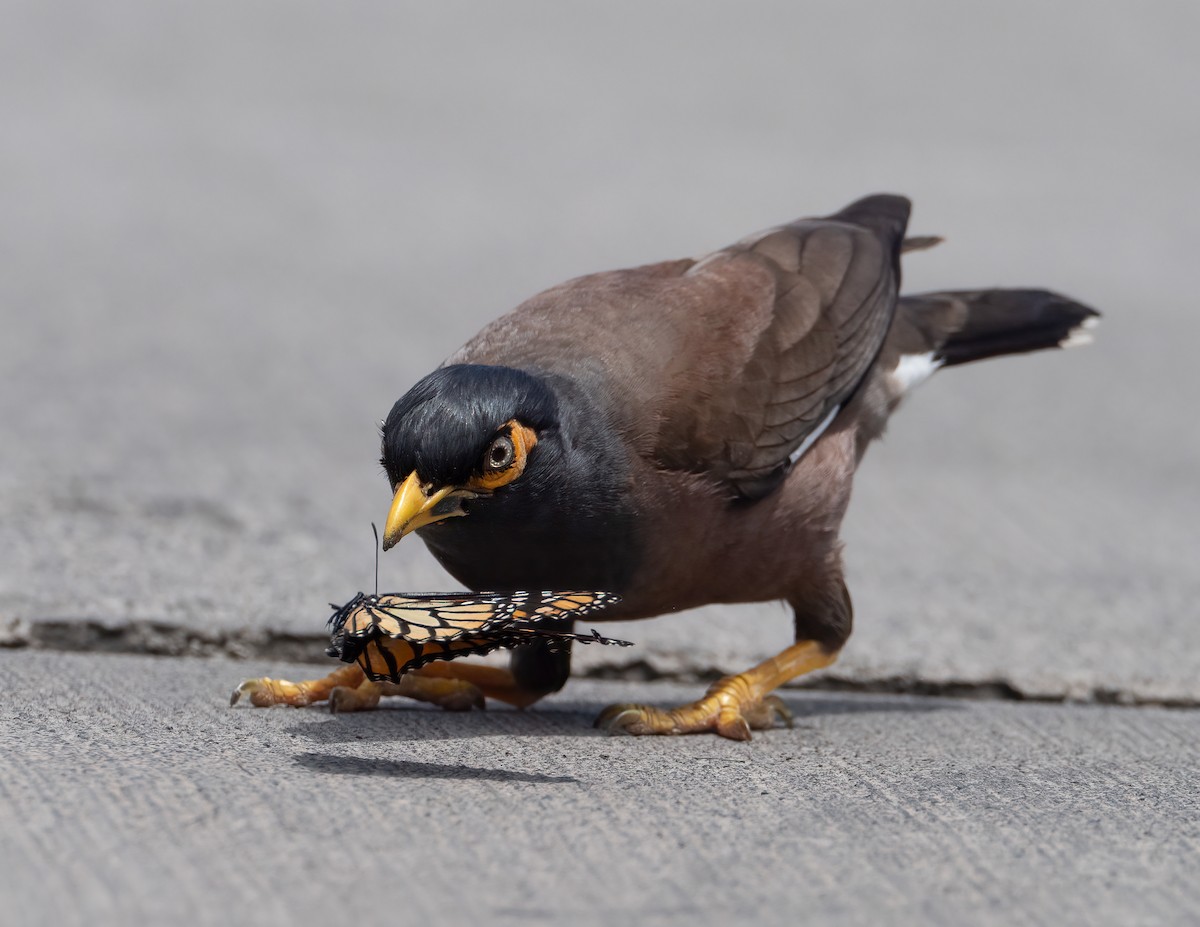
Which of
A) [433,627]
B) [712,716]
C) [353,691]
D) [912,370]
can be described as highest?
[912,370]

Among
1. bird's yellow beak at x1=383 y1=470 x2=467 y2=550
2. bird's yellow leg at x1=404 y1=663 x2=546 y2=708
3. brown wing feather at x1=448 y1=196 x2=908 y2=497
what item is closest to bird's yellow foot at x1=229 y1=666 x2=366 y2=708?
bird's yellow leg at x1=404 y1=663 x2=546 y2=708

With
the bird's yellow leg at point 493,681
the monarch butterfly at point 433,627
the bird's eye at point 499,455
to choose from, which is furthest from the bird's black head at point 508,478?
the bird's yellow leg at point 493,681

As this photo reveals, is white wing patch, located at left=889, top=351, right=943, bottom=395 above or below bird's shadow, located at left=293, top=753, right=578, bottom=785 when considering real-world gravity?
above

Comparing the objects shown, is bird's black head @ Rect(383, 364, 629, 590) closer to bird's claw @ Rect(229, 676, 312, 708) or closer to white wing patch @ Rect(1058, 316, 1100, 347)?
bird's claw @ Rect(229, 676, 312, 708)

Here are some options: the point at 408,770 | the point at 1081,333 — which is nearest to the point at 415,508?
the point at 408,770

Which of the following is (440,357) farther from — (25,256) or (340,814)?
(340,814)

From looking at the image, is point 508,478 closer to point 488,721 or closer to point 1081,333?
point 488,721

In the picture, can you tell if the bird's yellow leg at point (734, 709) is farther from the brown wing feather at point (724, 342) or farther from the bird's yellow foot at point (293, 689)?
the bird's yellow foot at point (293, 689)
